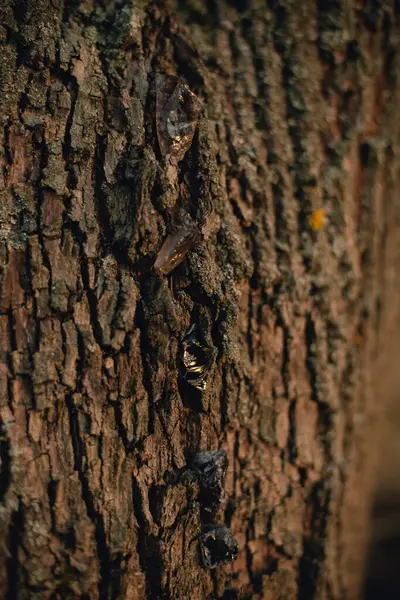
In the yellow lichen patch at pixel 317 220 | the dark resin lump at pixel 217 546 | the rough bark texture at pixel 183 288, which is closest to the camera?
the rough bark texture at pixel 183 288

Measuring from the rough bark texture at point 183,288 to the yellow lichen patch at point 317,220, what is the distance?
0.02 metres

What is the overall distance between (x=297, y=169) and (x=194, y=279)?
1.63 ft

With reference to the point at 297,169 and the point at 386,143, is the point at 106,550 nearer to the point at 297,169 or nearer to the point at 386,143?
the point at 297,169

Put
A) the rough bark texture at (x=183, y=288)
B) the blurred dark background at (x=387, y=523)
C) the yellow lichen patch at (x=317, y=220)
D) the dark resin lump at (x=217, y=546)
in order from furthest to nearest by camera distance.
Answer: the blurred dark background at (x=387, y=523) < the yellow lichen patch at (x=317, y=220) < the dark resin lump at (x=217, y=546) < the rough bark texture at (x=183, y=288)

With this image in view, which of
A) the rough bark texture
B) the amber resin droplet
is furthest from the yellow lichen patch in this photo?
the amber resin droplet

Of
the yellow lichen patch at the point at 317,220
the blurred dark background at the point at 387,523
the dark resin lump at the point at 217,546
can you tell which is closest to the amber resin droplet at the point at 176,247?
the yellow lichen patch at the point at 317,220

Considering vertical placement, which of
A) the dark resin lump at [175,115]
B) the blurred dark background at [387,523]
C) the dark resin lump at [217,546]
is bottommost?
the blurred dark background at [387,523]

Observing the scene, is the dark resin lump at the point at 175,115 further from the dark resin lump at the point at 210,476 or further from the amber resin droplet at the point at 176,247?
the dark resin lump at the point at 210,476

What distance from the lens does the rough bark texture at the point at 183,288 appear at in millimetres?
1078

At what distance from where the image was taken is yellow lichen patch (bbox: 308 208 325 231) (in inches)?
55.1

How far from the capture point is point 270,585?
132cm

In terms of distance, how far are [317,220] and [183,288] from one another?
49cm

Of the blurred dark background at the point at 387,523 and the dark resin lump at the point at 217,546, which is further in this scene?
the blurred dark background at the point at 387,523

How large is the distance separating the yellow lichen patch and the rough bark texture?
0.02 metres
